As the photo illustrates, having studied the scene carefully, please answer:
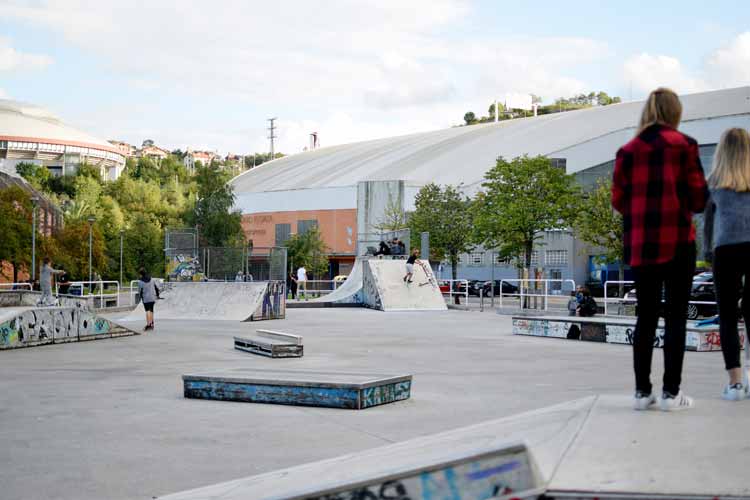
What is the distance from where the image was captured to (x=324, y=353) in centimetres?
1326

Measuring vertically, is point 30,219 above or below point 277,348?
above

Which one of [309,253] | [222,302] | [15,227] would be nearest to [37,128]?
[309,253]

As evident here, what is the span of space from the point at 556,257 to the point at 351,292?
29.0m

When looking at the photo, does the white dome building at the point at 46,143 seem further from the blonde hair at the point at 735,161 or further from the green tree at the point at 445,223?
the blonde hair at the point at 735,161

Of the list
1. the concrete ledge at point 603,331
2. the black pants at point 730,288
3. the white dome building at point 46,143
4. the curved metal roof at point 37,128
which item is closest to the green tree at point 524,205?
the concrete ledge at point 603,331

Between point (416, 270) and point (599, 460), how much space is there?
29220 millimetres

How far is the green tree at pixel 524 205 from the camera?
41812 millimetres

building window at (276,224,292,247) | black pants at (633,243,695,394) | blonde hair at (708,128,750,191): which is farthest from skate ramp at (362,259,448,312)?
building window at (276,224,292,247)

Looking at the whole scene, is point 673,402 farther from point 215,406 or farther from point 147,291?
point 147,291

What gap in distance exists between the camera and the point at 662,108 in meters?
4.48

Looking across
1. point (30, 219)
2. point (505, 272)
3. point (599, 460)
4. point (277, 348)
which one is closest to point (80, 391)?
point (277, 348)

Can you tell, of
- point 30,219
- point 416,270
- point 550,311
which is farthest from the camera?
point 30,219

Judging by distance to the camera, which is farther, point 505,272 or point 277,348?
point 505,272

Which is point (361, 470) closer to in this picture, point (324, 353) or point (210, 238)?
point (324, 353)
